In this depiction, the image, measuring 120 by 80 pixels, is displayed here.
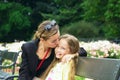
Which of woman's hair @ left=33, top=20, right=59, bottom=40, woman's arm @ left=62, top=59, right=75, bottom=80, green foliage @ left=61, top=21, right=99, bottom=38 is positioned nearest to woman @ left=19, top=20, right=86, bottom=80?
woman's hair @ left=33, top=20, right=59, bottom=40

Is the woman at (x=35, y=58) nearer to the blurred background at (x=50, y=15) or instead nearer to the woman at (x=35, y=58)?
the woman at (x=35, y=58)

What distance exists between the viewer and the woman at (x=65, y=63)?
452 centimetres

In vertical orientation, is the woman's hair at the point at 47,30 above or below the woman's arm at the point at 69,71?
above

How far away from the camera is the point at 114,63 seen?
420 cm

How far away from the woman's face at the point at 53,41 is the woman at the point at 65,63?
1.5 inches

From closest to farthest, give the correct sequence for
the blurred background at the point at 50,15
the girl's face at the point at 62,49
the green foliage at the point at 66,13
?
the girl's face at the point at 62,49 → the blurred background at the point at 50,15 → the green foliage at the point at 66,13

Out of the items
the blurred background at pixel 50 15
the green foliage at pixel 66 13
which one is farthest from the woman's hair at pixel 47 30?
the green foliage at pixel 66 13

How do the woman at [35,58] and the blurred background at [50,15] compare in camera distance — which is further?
the blurred background at [50,15]

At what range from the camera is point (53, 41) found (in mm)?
4578

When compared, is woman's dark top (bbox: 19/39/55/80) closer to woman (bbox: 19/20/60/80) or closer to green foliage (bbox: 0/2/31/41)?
woman (bbox: 19/20/60/80)

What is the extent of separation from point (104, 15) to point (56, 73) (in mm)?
23819

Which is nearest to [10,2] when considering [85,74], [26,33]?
[26,33]

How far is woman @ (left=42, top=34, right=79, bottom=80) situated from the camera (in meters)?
4.52

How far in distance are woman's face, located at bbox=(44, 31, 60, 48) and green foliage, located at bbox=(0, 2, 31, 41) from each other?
105 ft
